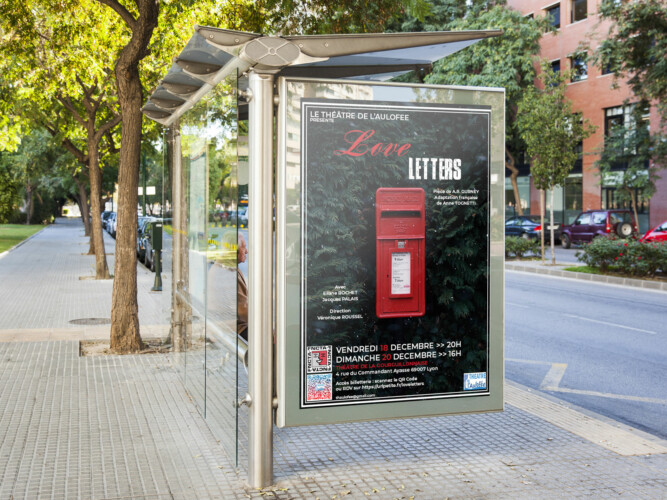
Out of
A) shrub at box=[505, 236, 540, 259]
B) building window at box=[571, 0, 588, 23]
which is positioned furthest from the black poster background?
building window at box=[571, 0, 588, 23]

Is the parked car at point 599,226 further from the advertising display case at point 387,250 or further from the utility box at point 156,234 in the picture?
the advertising display case at point 387,250

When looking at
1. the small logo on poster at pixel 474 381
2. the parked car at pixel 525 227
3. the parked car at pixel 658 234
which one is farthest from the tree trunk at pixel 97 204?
the parked car at pixel 525 227

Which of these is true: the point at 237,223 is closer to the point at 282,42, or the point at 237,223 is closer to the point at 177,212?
the point at 282,42

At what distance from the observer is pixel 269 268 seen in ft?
15.3

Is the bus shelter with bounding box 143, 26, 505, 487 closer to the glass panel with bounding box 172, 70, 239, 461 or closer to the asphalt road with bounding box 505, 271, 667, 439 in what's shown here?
the glass panel with bounding box 172, 70, 239, 461

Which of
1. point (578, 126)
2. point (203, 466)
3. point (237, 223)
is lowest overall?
point (203, 466)

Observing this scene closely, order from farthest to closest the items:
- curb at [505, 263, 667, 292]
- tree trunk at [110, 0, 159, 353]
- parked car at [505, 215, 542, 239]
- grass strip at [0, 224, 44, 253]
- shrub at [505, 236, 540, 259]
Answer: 1. parked car at [505, 215, 542, 239]
2. grass strip at [0, 224, 44, 253]
3. shrub at [505, 236, 540, 259]
4. curb at [505, 263, 667, 292]
5. tree trunk at [110, 0, 159, 353]

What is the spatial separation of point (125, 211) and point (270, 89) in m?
5.51

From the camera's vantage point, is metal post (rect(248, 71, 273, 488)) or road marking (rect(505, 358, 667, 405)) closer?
metal post (rect(248, 71, 273, 488))

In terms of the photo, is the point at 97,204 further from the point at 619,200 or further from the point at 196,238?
the point at 619,200

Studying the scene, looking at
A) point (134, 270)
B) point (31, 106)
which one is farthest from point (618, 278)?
point (31, 106)

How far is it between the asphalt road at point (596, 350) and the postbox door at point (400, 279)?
2.76 metres

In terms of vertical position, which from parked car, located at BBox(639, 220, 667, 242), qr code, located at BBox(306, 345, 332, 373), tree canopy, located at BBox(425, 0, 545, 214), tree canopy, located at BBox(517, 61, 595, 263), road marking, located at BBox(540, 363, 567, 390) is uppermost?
tree canopy, located at BBox(425, 0, 545, 214)

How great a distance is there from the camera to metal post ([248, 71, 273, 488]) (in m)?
4.57
